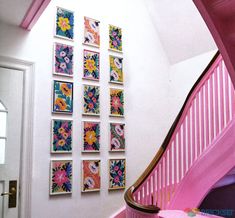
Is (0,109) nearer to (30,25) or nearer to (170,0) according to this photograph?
(30,25)

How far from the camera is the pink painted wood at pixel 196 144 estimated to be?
8.56 ft

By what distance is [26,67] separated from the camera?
3291 millimetres

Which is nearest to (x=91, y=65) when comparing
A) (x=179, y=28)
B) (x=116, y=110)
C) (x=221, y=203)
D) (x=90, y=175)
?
(x=116, y=110)

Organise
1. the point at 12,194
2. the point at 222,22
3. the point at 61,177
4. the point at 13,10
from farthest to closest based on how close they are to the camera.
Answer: the point at 61,177, the point at 12,194, the point at 13,10, the point at 222,22

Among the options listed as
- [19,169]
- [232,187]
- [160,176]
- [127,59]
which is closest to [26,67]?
[19,169]

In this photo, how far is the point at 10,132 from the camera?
3.11m

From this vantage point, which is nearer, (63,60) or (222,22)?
(222,22)

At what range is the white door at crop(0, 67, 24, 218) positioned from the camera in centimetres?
300

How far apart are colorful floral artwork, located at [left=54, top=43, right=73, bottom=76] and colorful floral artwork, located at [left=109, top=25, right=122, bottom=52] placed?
0.67 m

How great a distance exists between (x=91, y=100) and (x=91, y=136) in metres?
0.47

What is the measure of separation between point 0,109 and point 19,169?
683 mm

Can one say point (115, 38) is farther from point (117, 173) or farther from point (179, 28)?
point (117, 173)

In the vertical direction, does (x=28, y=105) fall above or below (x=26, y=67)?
below

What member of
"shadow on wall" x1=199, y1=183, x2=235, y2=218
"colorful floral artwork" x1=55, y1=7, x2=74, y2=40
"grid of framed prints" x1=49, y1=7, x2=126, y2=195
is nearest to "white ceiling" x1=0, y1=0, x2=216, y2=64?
"grid of framed prints" x1=49, y1=7, x2=126, y2=195
